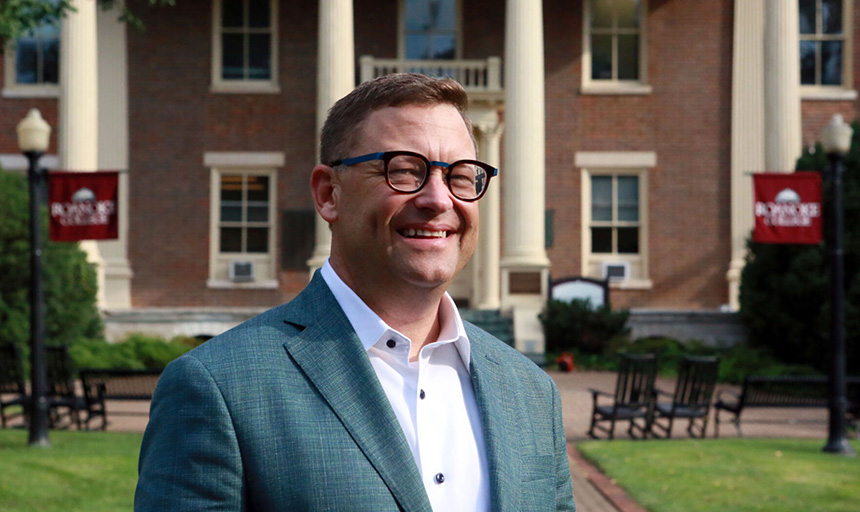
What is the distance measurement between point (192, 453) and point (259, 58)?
72.5ft

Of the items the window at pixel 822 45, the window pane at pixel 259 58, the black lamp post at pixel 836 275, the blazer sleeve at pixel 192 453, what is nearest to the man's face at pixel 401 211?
the blazer sleeve at pixel 192 453

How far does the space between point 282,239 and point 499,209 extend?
16.0 ft

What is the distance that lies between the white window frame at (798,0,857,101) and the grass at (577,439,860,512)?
13538mm

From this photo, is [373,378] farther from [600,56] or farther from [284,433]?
[600,56]

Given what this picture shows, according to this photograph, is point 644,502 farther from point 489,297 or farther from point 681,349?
point 489,297

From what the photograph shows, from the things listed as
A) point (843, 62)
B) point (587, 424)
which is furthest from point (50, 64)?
point (843, 62)

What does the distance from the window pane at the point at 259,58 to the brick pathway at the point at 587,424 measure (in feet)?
33.2

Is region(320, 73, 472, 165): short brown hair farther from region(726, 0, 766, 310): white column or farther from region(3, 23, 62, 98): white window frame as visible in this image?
region(3, 23, 62, 98): white window frame

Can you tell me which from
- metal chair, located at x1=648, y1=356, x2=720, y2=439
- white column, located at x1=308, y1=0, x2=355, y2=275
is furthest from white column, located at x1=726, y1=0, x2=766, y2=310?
metal chair, located at x1=648, y1=356, x2=720, y2=439

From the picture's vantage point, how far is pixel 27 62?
2264 centimetres

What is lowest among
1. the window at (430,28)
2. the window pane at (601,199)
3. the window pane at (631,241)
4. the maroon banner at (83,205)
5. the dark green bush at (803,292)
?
the dark green bush at (803,292)

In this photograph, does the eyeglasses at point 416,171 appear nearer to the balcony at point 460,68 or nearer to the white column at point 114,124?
the balcony at point 460,68

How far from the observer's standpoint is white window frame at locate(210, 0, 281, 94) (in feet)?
74.6

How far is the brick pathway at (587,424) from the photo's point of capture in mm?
8078
